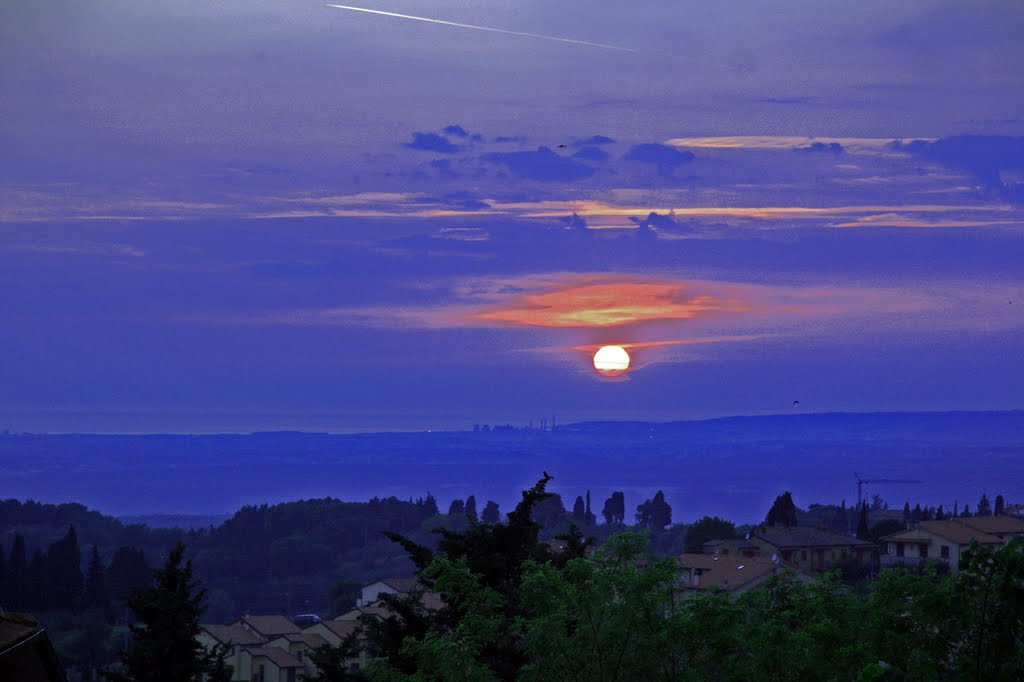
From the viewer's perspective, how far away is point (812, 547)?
221ft

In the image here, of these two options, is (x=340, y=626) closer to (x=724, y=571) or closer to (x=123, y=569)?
(x=724, y=571)

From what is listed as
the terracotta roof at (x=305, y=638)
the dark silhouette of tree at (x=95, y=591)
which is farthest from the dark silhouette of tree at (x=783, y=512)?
the dark silhouette of tree at (x=95, y=591)

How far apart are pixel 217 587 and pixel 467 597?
307 ft

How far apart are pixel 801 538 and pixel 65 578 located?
1577 inches

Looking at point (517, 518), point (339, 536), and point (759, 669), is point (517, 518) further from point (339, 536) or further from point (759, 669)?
point (339, 536)

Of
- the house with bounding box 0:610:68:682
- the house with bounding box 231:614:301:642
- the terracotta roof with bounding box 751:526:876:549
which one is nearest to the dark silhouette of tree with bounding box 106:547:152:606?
the house with bounding box 231:614:301:642

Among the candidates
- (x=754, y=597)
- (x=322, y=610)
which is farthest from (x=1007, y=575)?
(x=322, y=610)

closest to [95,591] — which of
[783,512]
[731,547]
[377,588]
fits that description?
[377,588]

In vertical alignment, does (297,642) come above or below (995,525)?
below

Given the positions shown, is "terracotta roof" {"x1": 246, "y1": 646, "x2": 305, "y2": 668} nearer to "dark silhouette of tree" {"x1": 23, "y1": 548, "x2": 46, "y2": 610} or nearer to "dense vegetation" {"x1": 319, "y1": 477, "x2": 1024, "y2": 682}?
"dark silhouette of tree" {"x1": 23, "y1": 548, "x2": 46, "y2": 610}

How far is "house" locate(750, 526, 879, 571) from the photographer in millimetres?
66250

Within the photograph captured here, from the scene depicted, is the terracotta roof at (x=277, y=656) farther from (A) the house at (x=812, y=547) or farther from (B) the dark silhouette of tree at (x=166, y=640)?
(A) the house at (x=812, y=547)

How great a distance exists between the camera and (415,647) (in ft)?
56.2

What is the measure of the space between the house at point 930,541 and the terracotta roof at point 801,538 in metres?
4.12
